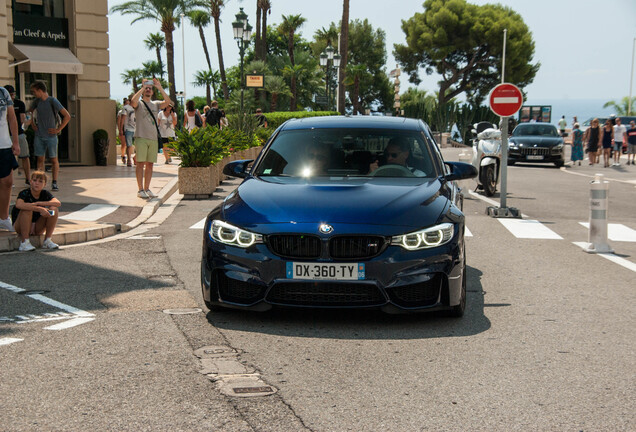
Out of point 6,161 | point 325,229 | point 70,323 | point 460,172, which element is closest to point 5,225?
point 6,161

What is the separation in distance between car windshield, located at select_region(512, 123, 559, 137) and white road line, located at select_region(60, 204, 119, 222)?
71.2 ft

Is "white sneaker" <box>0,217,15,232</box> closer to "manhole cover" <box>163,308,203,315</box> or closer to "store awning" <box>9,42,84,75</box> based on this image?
"manhole cover" <box>163,308,203,315</box>

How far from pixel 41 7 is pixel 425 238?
2020 cm

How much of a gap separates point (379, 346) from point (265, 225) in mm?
1130

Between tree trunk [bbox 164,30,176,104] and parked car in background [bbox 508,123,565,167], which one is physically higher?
tree trunk [bbox 164,30,176,104]

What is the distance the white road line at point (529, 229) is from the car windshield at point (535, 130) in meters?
19.4

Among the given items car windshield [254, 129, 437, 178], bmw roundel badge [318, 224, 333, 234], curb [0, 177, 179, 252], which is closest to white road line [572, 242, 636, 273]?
car windshield [254, 129, 437, 178]

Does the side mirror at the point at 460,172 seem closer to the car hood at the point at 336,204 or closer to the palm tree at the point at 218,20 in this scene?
the car hood at the point at 336,204

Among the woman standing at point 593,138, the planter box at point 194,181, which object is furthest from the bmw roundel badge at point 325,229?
the woman standing at point 593,138

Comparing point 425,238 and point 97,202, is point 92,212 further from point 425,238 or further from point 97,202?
point 425,238

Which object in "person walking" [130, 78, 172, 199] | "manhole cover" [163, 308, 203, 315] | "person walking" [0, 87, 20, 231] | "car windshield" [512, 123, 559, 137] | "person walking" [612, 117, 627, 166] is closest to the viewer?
"manhole cover" [163, 308, 203, 315]

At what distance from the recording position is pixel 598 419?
14.3ft

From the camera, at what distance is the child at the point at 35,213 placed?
9852mm

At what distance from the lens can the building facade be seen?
76.1ft
